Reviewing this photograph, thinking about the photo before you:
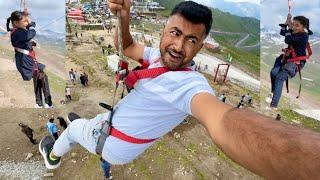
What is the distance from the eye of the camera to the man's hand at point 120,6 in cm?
320

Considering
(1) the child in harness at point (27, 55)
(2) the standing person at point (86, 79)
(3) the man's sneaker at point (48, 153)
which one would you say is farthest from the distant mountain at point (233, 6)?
(3) the man's sneaker at point (48, 153)

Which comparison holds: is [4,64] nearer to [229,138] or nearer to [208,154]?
[208,154]

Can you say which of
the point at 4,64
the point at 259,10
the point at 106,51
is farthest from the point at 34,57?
the point at 259,10

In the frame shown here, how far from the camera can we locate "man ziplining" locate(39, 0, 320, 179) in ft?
4.09

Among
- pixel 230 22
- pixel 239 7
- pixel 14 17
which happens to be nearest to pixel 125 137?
pixel 14 17

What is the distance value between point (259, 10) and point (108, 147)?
12063 mm

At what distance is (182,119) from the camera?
3311 mm

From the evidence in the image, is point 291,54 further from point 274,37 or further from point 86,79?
point 86,79

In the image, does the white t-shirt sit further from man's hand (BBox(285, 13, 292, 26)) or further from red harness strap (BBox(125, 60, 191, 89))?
man's hand (BBox(285, 13, 292, 26))

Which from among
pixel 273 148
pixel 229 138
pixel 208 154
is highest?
pixel 273 148

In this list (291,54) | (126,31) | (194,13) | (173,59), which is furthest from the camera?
(291,54)

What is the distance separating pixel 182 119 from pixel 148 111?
0.34 meters

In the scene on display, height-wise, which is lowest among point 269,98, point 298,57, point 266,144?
point 269,98

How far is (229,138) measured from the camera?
5.17ft
